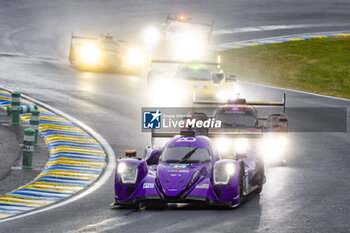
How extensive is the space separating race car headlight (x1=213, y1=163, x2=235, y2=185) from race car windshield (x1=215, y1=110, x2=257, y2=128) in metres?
5.21

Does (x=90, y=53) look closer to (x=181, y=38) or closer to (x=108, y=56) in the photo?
(x=108, y=56)

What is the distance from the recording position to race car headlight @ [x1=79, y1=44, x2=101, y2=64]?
35.6m

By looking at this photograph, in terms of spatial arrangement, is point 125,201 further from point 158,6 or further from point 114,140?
point 158,6

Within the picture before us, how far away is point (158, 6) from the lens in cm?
5941

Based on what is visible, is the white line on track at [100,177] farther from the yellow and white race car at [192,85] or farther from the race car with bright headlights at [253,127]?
the yellow and white race car at [192,85]

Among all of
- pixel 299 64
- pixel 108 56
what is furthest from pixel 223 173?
pixel 299 64

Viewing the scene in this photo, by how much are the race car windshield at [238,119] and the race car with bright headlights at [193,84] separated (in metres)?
9.23

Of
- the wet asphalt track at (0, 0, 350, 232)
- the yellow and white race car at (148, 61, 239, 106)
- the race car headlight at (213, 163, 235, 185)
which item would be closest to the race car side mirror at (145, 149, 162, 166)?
the wet asphalt track at (0, 0, 350, 232)

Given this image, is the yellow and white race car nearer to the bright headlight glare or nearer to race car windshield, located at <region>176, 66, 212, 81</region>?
race car windshield, located at <region>176, 66, 212, 81</region>

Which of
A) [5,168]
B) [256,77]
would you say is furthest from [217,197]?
[256,77]

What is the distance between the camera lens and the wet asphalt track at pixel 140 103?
43.1 ft

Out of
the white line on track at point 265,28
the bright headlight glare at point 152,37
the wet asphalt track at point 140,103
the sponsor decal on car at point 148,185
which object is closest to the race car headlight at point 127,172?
the sponsor decal on car at point 148,185

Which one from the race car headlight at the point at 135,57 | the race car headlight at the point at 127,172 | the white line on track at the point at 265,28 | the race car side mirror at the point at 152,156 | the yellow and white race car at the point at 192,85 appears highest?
the white line on track at the point at 265,28

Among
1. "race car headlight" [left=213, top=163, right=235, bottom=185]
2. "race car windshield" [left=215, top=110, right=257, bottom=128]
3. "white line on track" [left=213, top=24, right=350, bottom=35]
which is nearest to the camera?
"race car headlight" [left=213, top=163, right=235, bottom=185]
